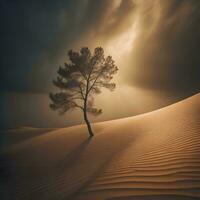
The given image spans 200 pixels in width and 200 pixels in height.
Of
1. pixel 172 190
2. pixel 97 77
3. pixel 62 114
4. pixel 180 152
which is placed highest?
pixel 97 77

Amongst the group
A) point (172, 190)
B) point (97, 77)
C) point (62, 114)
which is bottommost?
point (172, 190)

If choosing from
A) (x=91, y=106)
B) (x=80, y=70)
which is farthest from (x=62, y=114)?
(x=80, y=70)

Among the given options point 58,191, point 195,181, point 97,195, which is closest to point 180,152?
point 195,181

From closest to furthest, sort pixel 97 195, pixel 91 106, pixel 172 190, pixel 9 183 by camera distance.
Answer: pixel 172 190 → pixel 97 195 → pixel 9 183 → pixel 91 106

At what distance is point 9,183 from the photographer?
24.1ft

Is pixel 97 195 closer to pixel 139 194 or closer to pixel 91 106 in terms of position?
pixel 139 194

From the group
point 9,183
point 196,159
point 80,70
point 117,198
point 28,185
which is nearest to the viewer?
point 117,198

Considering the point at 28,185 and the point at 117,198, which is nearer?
the point at 117,198

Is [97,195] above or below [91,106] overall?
below

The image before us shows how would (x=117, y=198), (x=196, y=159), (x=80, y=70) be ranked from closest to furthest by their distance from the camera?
1. (x=117, y=198)
2. (x=196, y=159)
3. (x=80, y=70)

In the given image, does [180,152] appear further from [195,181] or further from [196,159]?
[195,181]

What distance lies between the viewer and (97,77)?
15570mm

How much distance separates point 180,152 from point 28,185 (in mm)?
5400

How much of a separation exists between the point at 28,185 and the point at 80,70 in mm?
10416
